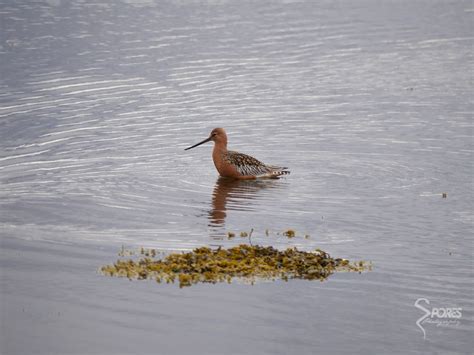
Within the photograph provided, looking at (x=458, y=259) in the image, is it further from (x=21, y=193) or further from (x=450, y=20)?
(x=450, y=20)

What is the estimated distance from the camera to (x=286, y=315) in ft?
38.6

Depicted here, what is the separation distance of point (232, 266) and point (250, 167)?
23.5 ft

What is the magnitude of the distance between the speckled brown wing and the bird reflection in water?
161mm

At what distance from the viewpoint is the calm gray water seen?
11.6 m

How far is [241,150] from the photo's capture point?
21.9 m

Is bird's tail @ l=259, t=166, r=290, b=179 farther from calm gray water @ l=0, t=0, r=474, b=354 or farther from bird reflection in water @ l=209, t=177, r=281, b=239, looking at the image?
calm gray water @ l=0, t=0, r=474, b=354
